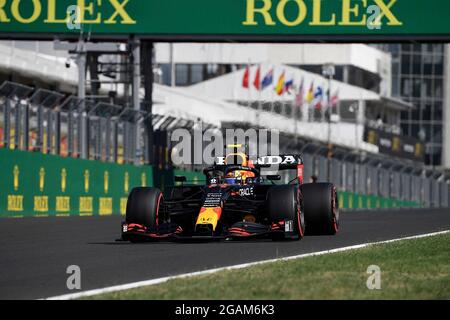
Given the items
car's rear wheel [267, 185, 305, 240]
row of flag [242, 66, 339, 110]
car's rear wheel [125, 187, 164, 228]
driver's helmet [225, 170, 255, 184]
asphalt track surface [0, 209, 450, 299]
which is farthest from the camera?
row of flag [242, 66, 339, 110]

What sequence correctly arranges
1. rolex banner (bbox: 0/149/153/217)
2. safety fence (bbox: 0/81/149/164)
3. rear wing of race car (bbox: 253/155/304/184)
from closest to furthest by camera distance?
1. rear wing of race car (bbox: 253/155/304/184)
2. rolex banner (bbox: 0/149/153/217)
3. safety fence (bbox: 0/81/149/164)

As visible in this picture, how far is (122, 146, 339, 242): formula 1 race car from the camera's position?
1633 centimetres

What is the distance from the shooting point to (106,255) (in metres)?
14.2

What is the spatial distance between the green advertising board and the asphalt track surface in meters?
12.0

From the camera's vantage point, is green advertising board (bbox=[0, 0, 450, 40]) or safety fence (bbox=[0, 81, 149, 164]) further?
green advertising board (bbox=[0, 0, 450, 40])

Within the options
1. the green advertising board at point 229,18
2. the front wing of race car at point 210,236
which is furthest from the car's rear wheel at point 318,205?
the green advertising board at point 229,18

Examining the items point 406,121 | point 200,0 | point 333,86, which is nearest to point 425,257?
point 200,0

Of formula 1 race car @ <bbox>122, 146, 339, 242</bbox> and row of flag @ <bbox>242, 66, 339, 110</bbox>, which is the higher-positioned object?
row of flag @ <bbox>242, 66, 339, 110</bbox>

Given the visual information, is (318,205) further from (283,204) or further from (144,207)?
(144,207)

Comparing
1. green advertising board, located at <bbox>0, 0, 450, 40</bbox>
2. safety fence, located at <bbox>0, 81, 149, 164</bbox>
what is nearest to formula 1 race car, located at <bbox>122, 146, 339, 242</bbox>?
safety fence, located at <bbox>0, 81, 149, 164</bbox>

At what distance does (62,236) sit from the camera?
18625 mm

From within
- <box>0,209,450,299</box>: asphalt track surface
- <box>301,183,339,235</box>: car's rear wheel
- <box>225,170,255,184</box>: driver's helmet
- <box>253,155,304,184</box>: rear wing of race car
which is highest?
<box>253,155,304,184</box>: rear wing of race car

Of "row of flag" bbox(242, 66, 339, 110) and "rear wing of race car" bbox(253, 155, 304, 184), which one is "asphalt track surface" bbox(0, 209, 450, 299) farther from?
"row of flag" bbox(242, 66, 339, 110)
